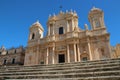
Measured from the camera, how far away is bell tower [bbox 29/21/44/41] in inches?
1171

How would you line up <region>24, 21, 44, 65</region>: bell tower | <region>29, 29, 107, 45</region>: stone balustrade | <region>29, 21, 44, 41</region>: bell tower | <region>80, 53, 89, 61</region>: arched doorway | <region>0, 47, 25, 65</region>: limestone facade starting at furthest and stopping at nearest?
<region>0, 47, 25, 65</region>: limestone facade
<region>29, 21, 44, 41</region>: bell tower
<region>24, 21, 44, 65</region>: bell tower
<region>29, 29, 107, 45</region>: stone balustrade
<region>80, 53, 89, 61</region>: arched doorway

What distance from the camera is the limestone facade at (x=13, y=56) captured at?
115 feet

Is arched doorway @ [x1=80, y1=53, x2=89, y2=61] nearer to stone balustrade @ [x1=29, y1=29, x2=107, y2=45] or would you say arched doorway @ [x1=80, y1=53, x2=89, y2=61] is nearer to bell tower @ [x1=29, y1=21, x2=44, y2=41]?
stone balustrade @ [x1=29, y1=29, x2=107, y2=45]

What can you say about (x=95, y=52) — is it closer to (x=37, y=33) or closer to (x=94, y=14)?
(x=94, y=14)

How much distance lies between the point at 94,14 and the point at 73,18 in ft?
14.1

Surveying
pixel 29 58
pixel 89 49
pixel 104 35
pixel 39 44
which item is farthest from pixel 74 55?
pixel 29 58

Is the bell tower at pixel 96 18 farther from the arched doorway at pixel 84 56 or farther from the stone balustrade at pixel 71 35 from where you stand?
the arched doorway at pixel 84 56

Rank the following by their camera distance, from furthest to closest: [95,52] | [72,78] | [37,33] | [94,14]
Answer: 1. [37,33]
2. [94,14]
3. [95,52]
4. [72,78]

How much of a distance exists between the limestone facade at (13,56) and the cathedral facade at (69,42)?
850cm

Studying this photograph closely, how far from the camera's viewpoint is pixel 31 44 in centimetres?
2841

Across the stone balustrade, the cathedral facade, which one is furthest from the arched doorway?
the stone balustrade

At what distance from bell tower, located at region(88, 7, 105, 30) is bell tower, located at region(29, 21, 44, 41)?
39.4 feet

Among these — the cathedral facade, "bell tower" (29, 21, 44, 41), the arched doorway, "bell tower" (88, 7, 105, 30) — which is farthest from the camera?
"bell tower" (29, 21, 44, 41)

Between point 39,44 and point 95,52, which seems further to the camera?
point 39,44
